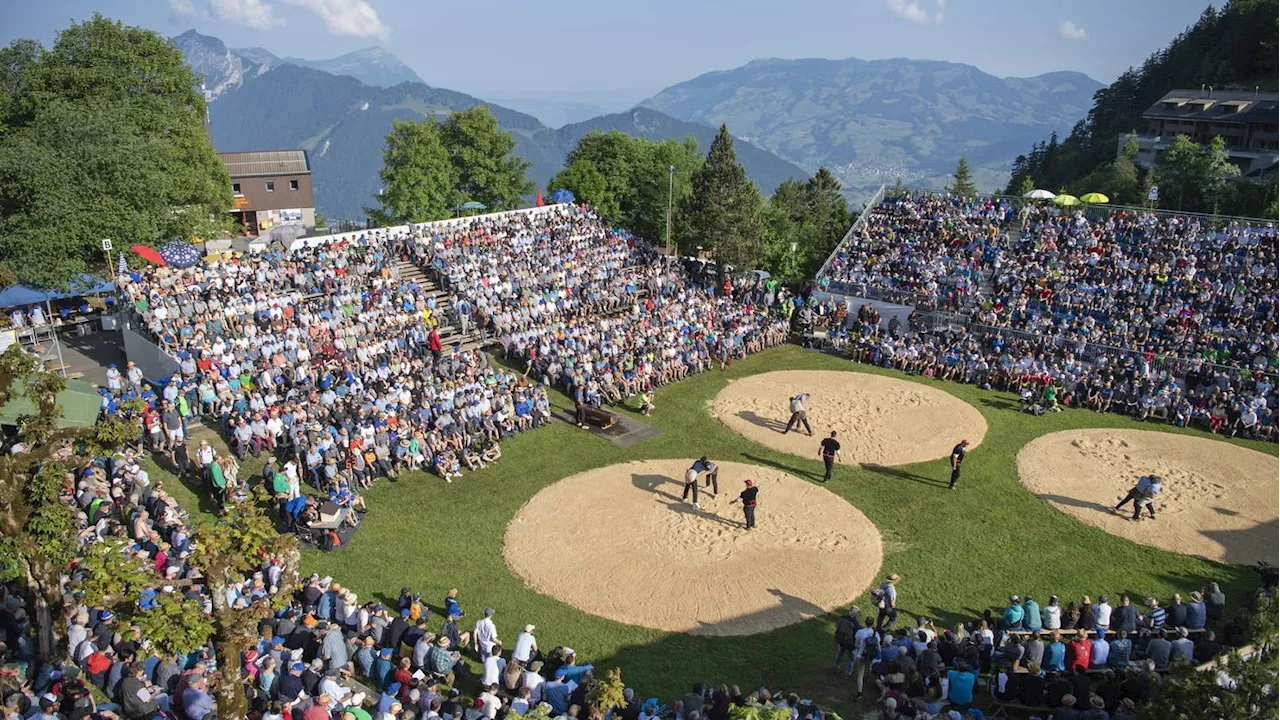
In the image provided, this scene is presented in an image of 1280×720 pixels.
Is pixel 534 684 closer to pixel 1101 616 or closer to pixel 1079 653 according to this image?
pixel 1079 653

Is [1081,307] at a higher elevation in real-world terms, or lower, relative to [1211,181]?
lower

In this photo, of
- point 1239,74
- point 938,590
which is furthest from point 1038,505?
point 1239,74

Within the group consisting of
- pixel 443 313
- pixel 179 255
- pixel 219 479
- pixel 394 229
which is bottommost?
pixel 219 479

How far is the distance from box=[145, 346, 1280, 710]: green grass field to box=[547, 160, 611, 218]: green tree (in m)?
32.1

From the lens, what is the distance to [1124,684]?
12039 mm

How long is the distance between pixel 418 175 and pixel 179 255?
929 inches

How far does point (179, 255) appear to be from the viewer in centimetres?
2791

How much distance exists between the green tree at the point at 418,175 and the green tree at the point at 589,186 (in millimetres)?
7139

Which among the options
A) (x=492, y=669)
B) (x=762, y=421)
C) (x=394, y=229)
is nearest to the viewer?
(x=492, y=669)

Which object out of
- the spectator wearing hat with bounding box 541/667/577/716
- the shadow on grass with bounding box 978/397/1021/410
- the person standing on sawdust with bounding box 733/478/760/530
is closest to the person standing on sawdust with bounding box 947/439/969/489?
the person standing on sawdust with bounding box 733/478/760/530

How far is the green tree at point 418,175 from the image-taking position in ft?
164

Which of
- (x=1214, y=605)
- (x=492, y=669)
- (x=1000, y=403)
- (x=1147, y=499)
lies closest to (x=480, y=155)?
(x=1000, y=403)

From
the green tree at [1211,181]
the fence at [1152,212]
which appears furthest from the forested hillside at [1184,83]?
Answer: the fence at [1152,212]

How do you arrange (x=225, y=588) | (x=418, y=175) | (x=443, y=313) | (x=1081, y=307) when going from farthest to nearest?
(x=418, y=175), (x=1081, y=307), (x=443, y=313), (x=225, y=588)
